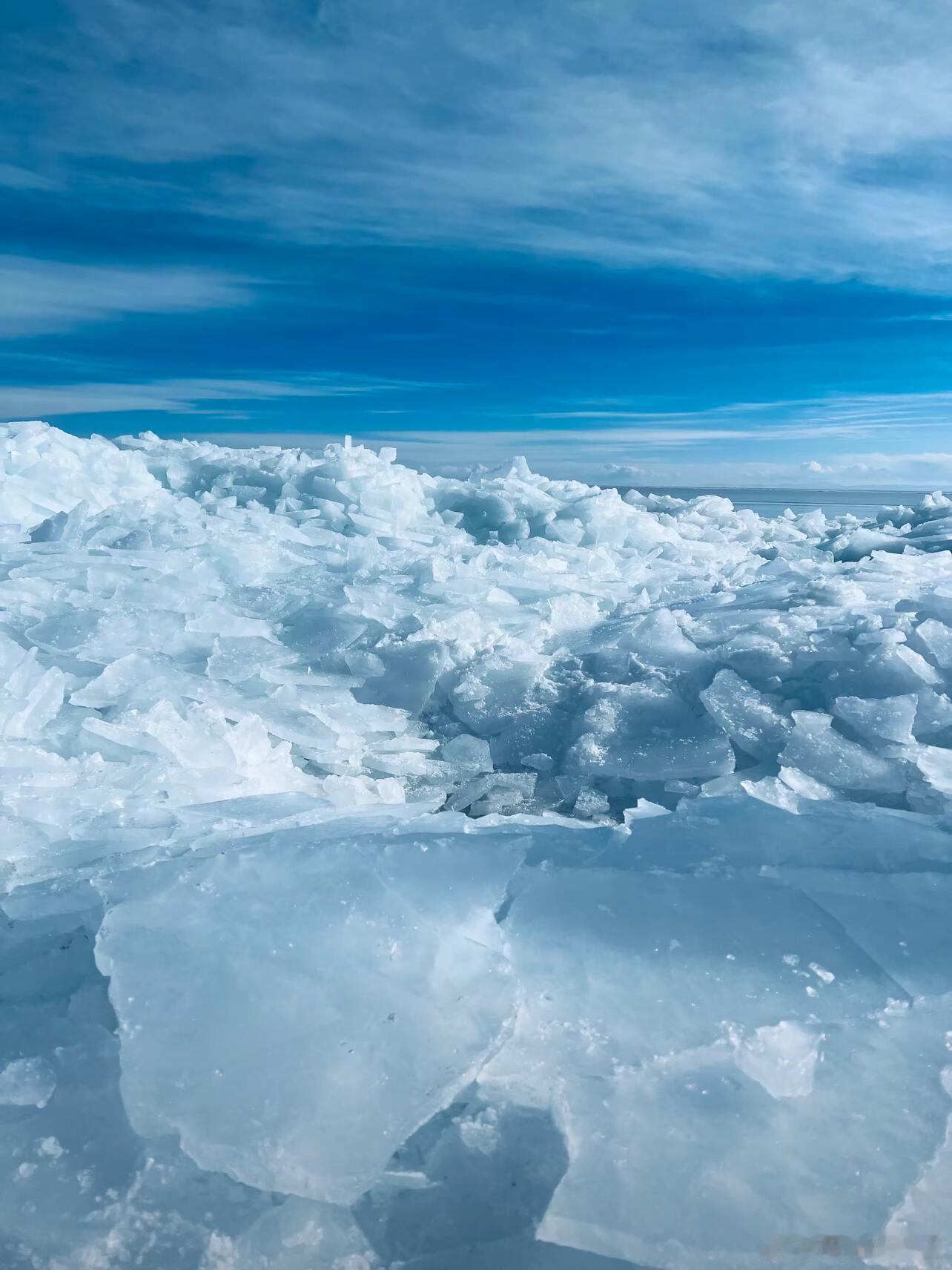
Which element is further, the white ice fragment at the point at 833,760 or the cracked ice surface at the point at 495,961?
the white ice fragment at the point at 833,760

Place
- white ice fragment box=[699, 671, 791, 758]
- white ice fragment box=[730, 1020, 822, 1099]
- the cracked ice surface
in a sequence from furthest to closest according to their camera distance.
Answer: white ice fragment box=[699, 671, 791, 758] → white ice fragment box=[730, 1020, 822, 1099] → the cracked ice surface

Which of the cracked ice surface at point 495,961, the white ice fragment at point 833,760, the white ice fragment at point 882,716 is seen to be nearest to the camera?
the cracked ice surface at point 495,961

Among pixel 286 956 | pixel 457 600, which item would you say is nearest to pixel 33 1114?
pixel 286 956

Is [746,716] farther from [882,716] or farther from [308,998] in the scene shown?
[308,998]

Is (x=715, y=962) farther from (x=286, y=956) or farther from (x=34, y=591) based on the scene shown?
(x=34, y=591)

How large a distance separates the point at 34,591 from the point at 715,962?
4.70 m

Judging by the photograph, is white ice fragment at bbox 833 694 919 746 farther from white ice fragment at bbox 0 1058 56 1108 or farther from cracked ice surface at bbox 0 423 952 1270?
white ice fragment at bbox 0 1058 56 1108

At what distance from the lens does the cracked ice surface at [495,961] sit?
5.41 ft

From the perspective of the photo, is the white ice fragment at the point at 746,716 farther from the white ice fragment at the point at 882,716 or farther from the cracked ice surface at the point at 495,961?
the white ice fragment at the point at 882,716

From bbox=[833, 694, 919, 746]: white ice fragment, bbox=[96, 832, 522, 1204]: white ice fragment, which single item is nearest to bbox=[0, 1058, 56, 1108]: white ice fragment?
bbox=[96, 832, 522, 1204]: white ice fragment

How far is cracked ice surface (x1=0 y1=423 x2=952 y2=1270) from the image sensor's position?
165cm

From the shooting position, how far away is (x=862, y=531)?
10383 millimetres

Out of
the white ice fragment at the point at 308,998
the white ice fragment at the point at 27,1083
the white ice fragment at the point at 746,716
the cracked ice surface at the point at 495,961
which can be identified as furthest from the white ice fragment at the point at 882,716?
the white ice fragment at the point at 27,1083

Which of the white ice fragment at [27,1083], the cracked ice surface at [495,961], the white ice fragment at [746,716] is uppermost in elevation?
the white ice fragment at [746,716]
